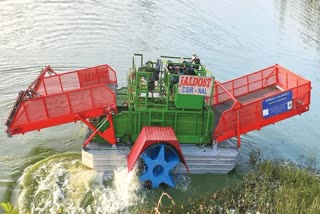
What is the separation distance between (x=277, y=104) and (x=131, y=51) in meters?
10.9

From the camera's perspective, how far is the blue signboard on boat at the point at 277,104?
10.7m

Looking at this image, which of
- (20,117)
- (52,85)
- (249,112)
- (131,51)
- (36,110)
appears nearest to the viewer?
(20,117)

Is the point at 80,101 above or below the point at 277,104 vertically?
above

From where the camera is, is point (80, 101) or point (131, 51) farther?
point (131, 51)

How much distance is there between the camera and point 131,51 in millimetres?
20203

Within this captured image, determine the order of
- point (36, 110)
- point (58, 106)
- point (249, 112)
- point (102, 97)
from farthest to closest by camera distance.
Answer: point (249, 112), point (102, 97), point (58, 106), point (36, 110)

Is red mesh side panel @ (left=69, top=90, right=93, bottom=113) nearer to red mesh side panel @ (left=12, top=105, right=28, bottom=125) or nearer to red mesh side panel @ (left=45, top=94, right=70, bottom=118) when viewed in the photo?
red mesh side panel @ (left=45, top=94, right=70, bottom=118)

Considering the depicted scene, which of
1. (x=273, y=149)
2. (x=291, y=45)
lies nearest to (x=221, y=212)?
(x=273, y=149)

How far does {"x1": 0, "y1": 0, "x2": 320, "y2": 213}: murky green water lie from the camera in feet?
33.6

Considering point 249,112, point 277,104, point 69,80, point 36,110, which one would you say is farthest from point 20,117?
point 277,104

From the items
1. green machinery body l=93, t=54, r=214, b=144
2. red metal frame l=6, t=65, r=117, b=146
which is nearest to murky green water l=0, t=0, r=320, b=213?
green machinery body l=93, t=54, r=214, b=144

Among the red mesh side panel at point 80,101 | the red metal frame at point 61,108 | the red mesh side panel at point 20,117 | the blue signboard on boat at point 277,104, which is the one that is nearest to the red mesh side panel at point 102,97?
the red metal frame at point 61,108

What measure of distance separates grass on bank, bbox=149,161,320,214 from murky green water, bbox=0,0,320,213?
600 millimetres

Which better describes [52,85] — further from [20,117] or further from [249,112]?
[249,112]
